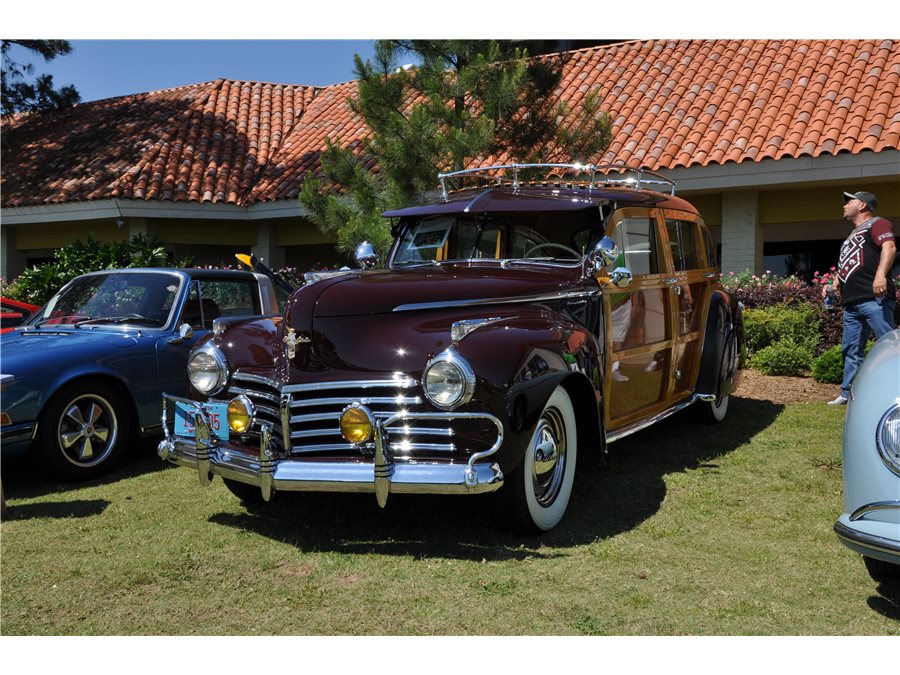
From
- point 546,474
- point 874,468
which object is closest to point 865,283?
point 546,474

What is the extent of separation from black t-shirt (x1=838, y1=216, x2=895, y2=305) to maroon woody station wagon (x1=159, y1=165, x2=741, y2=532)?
7.88 ft

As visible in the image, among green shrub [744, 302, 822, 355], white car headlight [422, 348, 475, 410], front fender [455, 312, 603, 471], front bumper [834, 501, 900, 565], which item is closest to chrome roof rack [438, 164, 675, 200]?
front fender [455, 312, 603, 471]

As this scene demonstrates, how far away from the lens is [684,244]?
648cm

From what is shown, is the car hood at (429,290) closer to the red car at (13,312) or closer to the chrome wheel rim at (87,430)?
the chrome wheel rim at (87,430)

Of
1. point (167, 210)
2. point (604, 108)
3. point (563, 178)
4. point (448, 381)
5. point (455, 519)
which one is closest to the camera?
point (448, 381)

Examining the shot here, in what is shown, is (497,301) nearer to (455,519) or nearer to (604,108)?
(455,519)

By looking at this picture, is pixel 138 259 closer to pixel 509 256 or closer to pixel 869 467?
pixel 509 256

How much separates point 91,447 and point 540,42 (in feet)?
23.2

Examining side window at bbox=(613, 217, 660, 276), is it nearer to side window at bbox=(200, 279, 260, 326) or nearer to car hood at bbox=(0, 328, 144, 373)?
side window at bbox=(200, 279, 260, 326)

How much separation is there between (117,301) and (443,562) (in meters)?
3.87

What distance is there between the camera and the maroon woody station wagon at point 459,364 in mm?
3984

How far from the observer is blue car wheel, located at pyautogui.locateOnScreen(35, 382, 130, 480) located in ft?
18.0

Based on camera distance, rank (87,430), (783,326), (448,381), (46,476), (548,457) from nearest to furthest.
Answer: (448,381) → (548,457) → (46,476) → (87,430) → (783,326)

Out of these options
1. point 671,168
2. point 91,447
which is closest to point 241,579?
point 91,447
